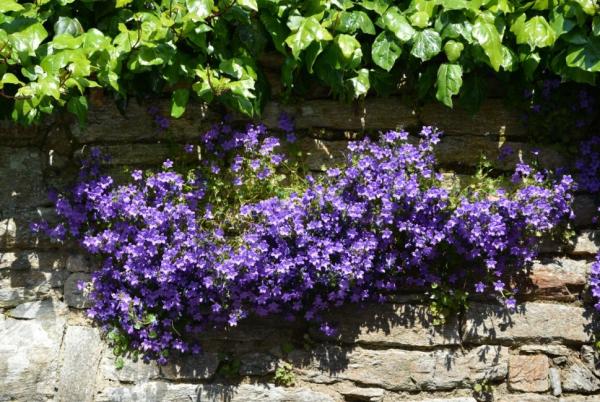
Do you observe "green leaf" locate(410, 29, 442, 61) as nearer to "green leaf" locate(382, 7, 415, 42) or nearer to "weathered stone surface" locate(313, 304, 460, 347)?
"green leaf" locate(382, 7, 415, 42)

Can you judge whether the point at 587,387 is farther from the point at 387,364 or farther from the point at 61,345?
the point at 61,345

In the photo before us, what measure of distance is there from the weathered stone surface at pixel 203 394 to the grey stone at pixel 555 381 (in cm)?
107

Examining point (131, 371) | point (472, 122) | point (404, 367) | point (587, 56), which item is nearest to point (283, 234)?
point (404, 367)

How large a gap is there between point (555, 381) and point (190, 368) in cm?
176

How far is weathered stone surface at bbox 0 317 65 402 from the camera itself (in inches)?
149

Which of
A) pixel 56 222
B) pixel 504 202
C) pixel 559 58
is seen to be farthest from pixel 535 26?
pixel 56 222

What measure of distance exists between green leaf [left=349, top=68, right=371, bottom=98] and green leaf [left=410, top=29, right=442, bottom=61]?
27 centimetres

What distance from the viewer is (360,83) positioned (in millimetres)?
3795

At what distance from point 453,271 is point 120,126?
1787 millimetres

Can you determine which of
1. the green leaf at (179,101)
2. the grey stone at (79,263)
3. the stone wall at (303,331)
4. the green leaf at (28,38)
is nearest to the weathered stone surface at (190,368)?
the stone wall at (303,331)

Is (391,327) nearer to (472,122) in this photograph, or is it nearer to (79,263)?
(472,122)

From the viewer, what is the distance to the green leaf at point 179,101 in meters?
3.68

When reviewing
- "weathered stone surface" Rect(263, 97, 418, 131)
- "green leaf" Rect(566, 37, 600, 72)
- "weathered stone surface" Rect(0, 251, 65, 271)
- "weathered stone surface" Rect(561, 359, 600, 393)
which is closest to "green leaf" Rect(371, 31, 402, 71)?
"weathered stone surface" Rect(263, 97, 418, 131)

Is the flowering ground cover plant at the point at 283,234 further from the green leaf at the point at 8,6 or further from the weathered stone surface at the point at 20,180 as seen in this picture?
the green leaf at the point at 8,6
